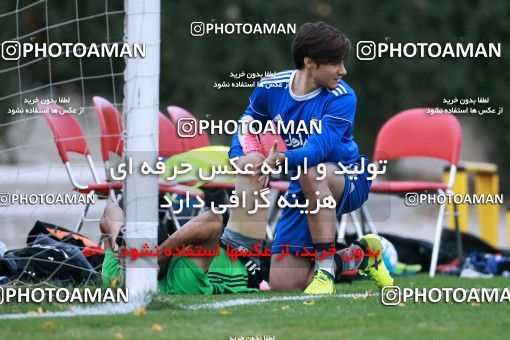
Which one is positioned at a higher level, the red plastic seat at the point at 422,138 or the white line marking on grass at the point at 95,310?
the red plastic seat at the point at 422,138

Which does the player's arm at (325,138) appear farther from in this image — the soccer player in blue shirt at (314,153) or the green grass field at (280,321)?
the green grass field at (280,321)

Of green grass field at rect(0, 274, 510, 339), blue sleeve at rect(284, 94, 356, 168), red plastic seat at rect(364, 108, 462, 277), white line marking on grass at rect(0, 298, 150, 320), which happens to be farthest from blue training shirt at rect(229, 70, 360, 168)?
red plastic seat at rect(364, 108, 462, 277)

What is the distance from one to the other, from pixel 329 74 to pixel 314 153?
0.50 metres

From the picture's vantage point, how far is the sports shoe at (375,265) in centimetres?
688

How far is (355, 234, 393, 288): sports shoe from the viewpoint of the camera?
6875 millimetres

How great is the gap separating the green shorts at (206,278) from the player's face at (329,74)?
110 cm

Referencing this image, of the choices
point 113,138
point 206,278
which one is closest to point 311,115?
point 206,278

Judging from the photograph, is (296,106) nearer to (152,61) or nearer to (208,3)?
(152,61)

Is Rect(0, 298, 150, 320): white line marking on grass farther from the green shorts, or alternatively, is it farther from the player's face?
the player's face

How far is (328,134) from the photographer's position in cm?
663

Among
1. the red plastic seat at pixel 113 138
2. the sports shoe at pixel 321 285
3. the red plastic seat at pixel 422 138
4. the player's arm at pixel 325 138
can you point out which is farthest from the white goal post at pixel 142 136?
the red plastic seat at pixel 422 138

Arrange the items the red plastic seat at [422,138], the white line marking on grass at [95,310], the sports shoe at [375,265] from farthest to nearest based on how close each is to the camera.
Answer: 1. the red plastic seat at [422,138]
2. the sports shoe at [375,265]
3. the white line marking on grass at [95,310]

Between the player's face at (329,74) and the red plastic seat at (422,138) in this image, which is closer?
the player's face at (329,74)

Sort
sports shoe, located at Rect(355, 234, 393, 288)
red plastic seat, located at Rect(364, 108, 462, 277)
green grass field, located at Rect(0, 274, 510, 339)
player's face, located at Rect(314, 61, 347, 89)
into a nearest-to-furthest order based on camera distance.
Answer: green grass field, located at Rect(0, 274, 510, 339) < player's face, located at Rect(314, 61, 347, 89) < sports shoe, located at Rect(355, 234, 393, 288) < red plastic seat, located at Rect(364, 108, 462, 277)
